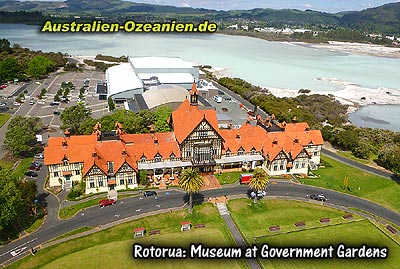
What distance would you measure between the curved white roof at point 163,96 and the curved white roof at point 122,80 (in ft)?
31.3

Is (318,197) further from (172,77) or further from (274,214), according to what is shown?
(172,77)

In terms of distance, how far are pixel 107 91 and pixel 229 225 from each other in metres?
79.3

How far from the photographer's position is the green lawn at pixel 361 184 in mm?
58894

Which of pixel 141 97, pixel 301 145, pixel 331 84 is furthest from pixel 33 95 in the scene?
pixel 331 84

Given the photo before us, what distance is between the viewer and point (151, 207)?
52781 millimetres

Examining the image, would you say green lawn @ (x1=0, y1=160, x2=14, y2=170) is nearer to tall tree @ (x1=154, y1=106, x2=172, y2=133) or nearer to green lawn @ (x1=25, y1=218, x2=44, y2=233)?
green lawn @ (x1=25, y1=218, x2=44, y2=233)

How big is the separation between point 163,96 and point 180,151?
3884 cm

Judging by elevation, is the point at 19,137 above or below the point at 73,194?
above

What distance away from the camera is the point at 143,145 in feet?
199

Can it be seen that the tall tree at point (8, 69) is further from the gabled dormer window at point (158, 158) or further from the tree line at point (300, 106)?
the gabled dormer window at point (158, 158)

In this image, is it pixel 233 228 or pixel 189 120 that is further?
pixel 189 120

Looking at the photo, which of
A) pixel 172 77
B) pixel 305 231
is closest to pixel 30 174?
pixel 305 231

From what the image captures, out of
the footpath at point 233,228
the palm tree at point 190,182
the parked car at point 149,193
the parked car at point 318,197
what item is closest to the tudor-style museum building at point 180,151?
the parked car at point 149,193

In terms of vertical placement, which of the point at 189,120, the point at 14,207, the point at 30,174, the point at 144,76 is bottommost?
the point at 30,174
